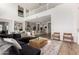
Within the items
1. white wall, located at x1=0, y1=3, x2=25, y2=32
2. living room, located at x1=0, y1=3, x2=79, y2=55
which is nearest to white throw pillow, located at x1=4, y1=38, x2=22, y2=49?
living room, located at x1=0, y1=3, x2=79, y2=55

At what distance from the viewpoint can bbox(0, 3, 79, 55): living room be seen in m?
2.22

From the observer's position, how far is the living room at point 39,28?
2219mm

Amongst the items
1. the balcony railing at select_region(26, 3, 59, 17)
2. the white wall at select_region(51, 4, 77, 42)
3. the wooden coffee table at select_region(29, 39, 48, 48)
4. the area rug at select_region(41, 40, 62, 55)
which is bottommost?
the area rug at select_region(41, 40, 62, 55)

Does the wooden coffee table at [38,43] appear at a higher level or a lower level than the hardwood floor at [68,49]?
higher

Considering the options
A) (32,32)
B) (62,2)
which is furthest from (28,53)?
(62,2)

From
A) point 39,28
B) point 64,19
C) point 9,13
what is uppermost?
point 9,13

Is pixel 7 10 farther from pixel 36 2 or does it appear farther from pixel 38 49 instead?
pixel 38 49

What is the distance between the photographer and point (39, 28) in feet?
7.62

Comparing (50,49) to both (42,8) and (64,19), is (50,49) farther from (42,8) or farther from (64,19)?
(42,8)

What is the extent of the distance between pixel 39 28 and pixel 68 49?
799 millimetres

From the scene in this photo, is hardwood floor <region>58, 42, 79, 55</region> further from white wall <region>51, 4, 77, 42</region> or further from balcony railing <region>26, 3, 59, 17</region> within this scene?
balcony railing <region>26, 3, 59, 17</region>

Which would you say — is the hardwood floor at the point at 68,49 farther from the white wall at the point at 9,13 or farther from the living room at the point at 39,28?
the white wall at the point at 9,13

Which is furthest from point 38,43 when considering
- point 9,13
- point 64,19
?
point 9,13

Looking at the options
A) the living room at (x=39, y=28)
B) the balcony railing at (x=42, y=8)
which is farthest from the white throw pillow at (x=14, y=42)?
the balcony railing at (x=42, y=8)
